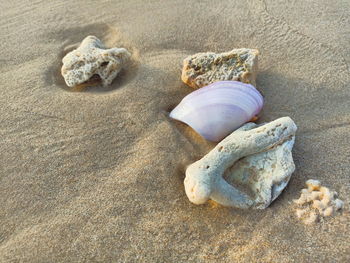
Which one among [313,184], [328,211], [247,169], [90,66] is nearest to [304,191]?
[313,184]

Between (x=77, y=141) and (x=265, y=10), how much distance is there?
2105mm

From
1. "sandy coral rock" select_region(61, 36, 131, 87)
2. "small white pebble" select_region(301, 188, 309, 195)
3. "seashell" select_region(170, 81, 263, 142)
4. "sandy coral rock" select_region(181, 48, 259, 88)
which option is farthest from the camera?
"sandy coral rock" select_region(61, 36, 131, 87)

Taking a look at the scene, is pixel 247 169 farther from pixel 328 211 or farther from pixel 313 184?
pixel 328 211

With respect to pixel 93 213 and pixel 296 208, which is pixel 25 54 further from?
pixel 296 208

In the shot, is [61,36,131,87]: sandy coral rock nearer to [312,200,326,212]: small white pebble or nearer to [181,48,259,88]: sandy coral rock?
[181,48,259,88]: sandy coral rock

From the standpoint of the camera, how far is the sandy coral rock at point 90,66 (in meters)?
2.66

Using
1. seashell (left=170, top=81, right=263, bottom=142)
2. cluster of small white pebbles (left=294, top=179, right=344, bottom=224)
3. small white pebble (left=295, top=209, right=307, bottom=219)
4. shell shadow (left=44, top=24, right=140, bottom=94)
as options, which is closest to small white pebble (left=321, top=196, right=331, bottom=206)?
cluster of small white pebbles (left=294, top=179, right=344, bottom=224)

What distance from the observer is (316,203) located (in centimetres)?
188

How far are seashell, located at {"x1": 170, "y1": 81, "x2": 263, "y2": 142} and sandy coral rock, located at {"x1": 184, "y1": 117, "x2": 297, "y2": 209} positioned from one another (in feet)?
A: 0.52

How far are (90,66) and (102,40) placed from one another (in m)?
0.63

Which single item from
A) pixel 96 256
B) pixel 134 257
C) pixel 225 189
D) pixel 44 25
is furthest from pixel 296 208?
pixel 44 25

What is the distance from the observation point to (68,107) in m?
2.55

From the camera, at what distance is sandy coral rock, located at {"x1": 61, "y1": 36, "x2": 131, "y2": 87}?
2660mm

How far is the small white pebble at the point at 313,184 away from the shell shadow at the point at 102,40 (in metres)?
1.50
